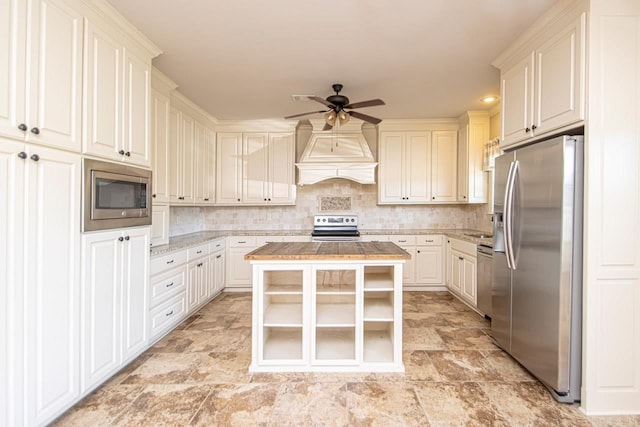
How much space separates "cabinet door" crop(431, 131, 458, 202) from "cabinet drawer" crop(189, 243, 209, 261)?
3370 millimetres

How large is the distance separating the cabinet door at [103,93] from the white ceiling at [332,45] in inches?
11.2

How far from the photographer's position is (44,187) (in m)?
1.63

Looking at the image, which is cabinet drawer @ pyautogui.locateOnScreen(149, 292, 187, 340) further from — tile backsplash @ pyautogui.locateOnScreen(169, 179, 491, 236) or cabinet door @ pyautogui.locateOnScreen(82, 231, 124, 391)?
tile backsplash @ pyautogui.locateOnScreen(169, 179, 491, 236)

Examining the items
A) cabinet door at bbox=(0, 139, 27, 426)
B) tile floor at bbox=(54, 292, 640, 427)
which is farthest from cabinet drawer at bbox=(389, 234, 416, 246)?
cabinet door at bbox=(0, 139, 27, 426)

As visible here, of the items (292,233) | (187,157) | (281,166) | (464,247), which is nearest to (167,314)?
(187,157)

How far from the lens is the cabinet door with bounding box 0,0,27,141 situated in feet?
4.68

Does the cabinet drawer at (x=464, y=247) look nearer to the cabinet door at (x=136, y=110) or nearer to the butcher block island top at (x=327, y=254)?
the butcher block island top at (x=327, y=254)

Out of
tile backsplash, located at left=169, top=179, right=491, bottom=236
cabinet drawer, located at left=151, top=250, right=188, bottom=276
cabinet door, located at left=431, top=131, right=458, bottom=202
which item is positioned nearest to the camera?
cabinet drawer, located at left=151, top=250, right=188, bottom=276

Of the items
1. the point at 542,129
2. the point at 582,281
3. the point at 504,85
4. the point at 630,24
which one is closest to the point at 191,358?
the point at 582,281

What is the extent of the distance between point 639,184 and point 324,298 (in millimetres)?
2240

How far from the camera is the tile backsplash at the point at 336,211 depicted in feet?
16.8

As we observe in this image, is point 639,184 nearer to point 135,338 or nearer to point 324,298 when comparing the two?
point 324,298

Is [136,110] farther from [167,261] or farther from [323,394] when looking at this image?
[323,394]

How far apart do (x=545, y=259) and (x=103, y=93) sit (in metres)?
3.12
